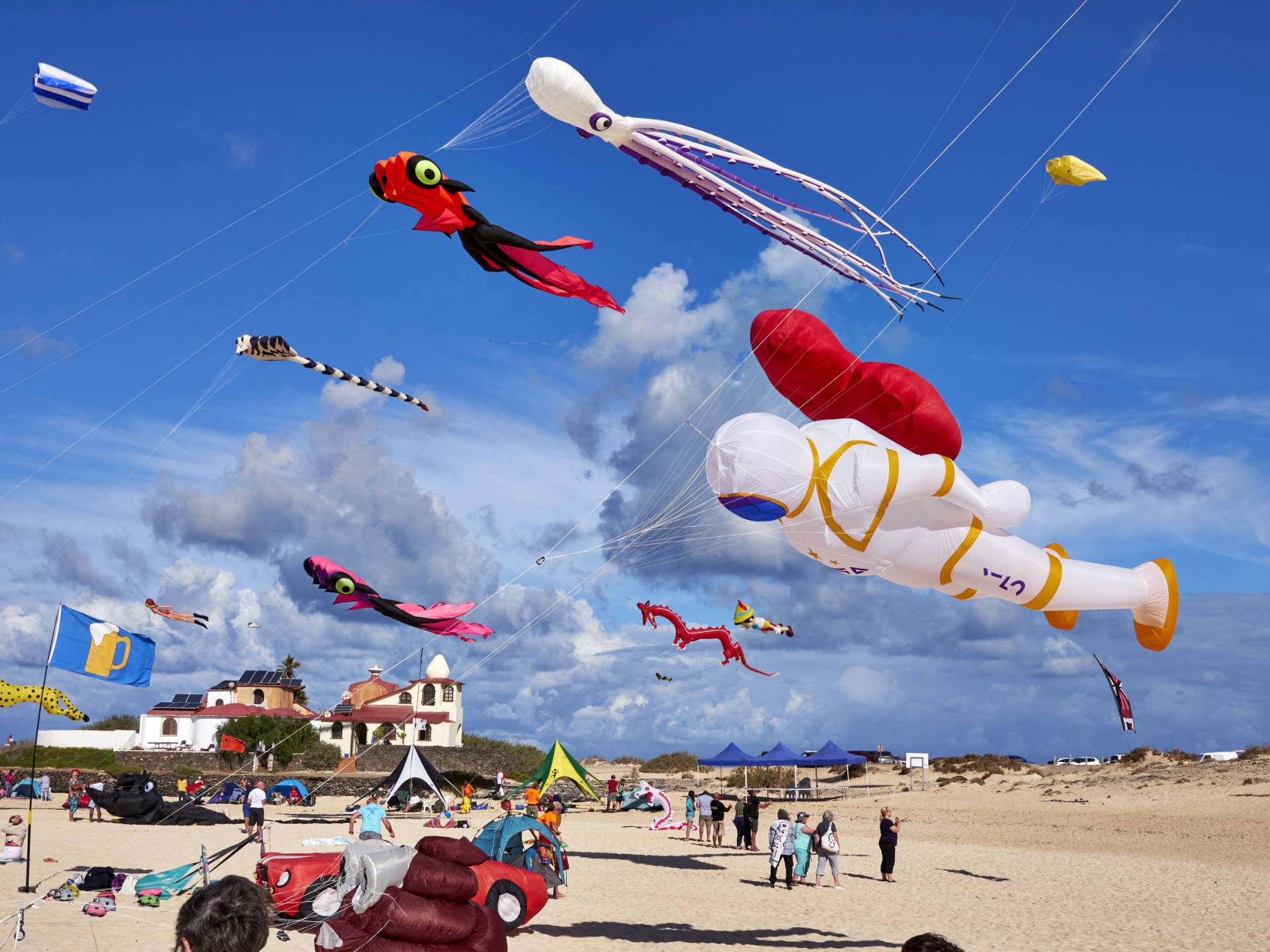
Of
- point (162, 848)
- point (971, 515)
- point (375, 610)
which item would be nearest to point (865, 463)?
point (971, 515)

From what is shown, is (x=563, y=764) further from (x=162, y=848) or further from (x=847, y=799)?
(x=847, y=799)

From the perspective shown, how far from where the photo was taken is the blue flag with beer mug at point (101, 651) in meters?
13.4

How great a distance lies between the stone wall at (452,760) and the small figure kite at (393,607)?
1423 inches

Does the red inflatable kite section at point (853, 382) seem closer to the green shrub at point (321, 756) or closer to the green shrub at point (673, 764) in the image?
the green shrub at point (321, 756)

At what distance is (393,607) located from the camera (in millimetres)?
11258

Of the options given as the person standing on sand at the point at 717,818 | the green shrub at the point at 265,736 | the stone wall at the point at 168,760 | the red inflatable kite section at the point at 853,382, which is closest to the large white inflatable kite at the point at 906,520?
the red inflatable kite section at the point at 853,382

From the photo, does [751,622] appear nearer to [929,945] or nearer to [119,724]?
[929,945]

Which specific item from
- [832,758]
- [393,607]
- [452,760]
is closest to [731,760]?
[832,758]

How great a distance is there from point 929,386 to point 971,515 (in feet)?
5.06

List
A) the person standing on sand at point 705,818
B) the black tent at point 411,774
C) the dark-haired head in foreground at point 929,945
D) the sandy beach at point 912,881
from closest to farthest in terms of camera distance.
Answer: the dark-haired head in foreground at point 929,945 < the sandy beach at point 912,881 < the person standing on sand at point 705,818 < the black tent at point 411,774

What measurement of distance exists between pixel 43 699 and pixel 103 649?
1.10 metres

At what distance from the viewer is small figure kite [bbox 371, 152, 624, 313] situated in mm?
9648

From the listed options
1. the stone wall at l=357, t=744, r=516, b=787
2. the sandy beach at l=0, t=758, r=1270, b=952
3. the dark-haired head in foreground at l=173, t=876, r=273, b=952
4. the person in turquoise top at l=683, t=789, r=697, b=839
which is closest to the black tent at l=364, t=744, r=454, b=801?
the sandy beach at l=0, t=758, r=1270, b=952

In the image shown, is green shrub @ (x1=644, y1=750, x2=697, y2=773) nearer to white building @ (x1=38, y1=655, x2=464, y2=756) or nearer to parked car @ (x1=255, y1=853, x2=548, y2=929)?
white building @ (x1=38, y1=655, x2=464, y2=756)
